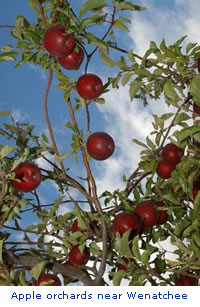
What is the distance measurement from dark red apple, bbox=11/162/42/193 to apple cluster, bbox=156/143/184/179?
72cm

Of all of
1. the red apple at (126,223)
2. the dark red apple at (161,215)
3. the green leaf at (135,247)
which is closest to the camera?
the green leaf at (135,247)

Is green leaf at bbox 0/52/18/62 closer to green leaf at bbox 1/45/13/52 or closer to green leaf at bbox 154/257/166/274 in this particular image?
green leaf at bbox 1/45/13/52

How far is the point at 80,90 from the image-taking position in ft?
9.57

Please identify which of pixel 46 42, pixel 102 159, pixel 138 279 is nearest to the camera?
pixel 138 279

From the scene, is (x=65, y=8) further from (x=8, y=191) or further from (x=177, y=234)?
(x=177, y=234)

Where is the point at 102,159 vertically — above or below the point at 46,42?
below

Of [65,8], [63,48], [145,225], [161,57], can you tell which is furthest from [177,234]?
[65,8]

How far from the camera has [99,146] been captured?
9.71 feet

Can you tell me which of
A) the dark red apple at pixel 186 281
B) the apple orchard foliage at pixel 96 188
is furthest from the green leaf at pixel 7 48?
the dark red apple at pixel 186 281

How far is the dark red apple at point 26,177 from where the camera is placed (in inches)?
109

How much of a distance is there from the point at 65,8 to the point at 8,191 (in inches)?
43.4

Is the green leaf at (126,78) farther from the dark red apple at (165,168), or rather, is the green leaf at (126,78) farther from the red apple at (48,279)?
the red apple at (48,279)

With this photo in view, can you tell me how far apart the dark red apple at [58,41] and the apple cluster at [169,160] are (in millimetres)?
811
